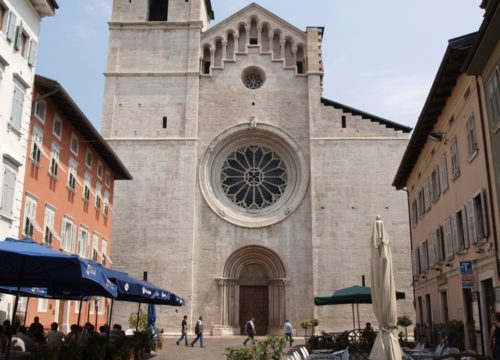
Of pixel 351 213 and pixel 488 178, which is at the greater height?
pixel 351 213

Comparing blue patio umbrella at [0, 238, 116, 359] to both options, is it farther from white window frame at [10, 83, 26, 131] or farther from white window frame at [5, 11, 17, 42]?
white window frame at [5, 11, 17, 42]

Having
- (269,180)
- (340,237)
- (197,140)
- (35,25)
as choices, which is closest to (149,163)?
(197,140)

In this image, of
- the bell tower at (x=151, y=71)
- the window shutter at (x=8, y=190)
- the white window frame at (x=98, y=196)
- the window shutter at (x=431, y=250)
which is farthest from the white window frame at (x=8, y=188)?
the bell tower at (x=151, y=71)

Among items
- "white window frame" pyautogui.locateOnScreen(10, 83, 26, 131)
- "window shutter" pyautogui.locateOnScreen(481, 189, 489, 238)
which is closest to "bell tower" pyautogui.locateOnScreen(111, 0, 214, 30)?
"white window frame" pyautogui.locateOnScreen(10, 83, 26, 131)

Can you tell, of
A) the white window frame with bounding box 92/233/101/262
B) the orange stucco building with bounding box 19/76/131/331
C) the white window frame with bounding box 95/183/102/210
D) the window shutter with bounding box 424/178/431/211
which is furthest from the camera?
the white window frame with bounding box 95/183/102/210

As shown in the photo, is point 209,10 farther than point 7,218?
Yes

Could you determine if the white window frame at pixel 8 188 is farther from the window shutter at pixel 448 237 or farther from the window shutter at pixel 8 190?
the window shutter at pixel 448 237

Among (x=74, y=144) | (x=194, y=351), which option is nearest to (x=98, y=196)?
(x=74, y=144)

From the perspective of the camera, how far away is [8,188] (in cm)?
1552

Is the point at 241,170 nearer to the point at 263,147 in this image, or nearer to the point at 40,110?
the point at 263,147

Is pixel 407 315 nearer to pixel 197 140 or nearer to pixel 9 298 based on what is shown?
pixel 197 140

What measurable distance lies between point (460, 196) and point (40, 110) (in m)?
13.2

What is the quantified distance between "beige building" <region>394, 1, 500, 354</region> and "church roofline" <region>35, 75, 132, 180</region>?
1154cm

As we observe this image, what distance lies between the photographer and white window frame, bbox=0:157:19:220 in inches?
599
